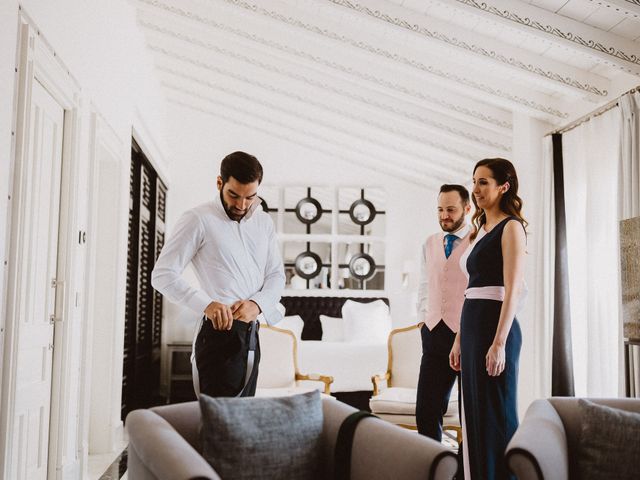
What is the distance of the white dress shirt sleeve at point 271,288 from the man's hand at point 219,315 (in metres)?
0.19

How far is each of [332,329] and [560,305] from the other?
3540 mm

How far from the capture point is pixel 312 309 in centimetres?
823

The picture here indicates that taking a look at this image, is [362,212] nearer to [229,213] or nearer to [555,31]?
[555,31]

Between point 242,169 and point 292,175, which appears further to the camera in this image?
point 292,175

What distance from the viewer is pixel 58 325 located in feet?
11.1

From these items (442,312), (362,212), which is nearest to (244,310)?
(442,312)

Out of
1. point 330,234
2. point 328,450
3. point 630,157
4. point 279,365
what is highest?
point 630,157

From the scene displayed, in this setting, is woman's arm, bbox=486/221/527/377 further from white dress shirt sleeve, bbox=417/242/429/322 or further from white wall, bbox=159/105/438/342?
white wall, bbox=159/105/438/342

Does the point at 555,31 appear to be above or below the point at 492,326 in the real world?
above

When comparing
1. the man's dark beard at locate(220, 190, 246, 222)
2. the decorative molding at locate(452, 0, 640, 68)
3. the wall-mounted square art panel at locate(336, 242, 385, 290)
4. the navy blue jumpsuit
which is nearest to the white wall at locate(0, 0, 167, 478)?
the man's dark beard at locate(220, 190, 246, 222)

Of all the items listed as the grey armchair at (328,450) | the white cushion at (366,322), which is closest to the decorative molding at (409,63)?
the white cushion at (366,322)

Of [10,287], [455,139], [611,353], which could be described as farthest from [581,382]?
[10,287]

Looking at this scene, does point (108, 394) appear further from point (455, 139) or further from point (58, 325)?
point (455, 139)

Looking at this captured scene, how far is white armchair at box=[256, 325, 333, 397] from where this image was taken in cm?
480
